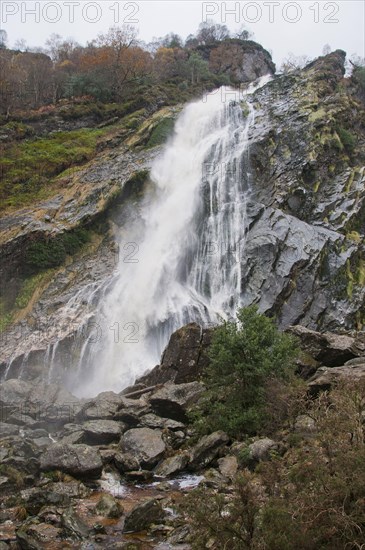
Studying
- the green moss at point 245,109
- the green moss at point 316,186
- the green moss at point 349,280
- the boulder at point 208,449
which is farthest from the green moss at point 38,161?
the boulder at point 208,449

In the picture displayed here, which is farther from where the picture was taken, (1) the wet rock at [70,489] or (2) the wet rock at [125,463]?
(2) the wet rock at [125,463]

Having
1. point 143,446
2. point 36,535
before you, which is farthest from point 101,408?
point 36,535

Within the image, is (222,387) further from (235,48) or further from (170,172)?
(235,48)

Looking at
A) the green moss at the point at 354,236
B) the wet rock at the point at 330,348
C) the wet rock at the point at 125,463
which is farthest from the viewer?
the green moss at the point at 354,236

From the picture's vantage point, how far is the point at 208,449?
44.1ft

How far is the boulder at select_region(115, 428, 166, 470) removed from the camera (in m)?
13.6

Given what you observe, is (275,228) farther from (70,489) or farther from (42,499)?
(42,499)

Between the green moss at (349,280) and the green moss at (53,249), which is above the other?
the green moss at (53,249)

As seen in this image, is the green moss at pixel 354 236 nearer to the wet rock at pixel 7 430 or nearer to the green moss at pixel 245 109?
the green moss at pixel 245 109

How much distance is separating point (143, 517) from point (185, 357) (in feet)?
32.5

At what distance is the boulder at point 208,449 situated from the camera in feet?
43.3

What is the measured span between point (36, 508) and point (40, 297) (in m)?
17.9

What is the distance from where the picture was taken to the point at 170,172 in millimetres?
34812

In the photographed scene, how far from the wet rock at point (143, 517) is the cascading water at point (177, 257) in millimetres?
13096
